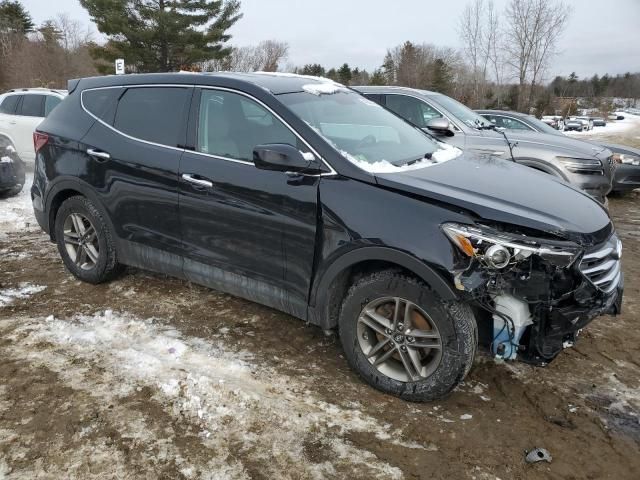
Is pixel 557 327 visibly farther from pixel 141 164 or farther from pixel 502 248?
pixel 141 164

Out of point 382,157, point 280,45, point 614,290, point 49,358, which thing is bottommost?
point 49,358

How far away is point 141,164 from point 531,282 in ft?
9.38

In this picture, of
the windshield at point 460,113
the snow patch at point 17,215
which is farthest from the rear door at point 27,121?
the windshield at point 460,113

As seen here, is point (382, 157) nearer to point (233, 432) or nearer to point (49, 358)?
point (233, 432)

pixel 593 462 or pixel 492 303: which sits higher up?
pixel 492 303

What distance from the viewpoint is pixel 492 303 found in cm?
275

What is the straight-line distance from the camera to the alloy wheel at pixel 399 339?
2881 millimetres

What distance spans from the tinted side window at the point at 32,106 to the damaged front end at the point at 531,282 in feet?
31.9

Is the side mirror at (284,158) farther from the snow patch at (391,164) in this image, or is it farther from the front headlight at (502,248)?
the front headlight at (502,248)

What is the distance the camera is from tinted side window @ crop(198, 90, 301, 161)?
3.35 meters

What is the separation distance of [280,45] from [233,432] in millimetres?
54122

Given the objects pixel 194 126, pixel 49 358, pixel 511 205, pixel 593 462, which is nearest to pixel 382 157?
pixel 511 205

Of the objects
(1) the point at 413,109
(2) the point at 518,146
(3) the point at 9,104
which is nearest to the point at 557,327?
(2) the point at 518,146

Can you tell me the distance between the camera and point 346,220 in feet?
9.75
